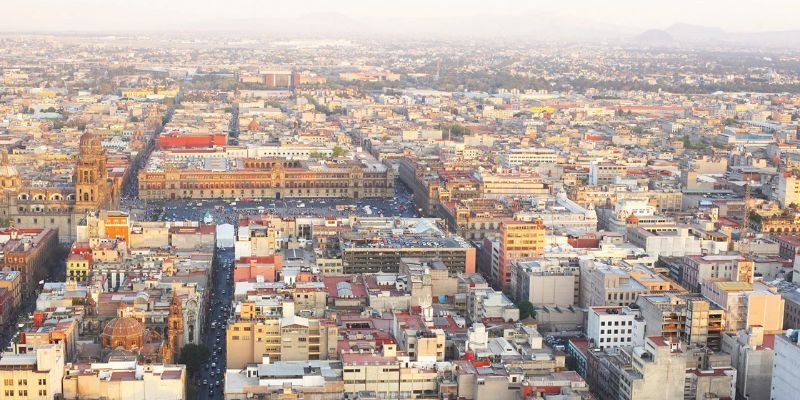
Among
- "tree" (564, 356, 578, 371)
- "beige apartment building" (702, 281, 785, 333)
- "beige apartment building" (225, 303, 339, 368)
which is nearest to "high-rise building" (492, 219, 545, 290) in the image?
"tree" (564, 356, 578, 371)

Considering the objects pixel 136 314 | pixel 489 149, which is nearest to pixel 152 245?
pixel 136 314

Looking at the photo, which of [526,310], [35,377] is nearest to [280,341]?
[35,377]

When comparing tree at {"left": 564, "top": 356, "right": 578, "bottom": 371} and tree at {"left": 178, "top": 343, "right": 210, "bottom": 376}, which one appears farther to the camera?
tree at {"left": 564, "top": 356, "right": 578, "bottom": 371}

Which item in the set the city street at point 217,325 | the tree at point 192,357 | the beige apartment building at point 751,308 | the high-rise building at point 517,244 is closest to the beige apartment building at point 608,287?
the beige apartment building at point 751,308

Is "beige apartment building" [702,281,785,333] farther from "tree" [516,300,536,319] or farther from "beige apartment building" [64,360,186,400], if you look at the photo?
"beige apartment building" [64,360,186,400]

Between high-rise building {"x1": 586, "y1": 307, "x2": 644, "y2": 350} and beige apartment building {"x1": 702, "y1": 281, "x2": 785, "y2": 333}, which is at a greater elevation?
beige apartment building {"x1": 702, "y1": 281, "x2": 785, "y2": 333}

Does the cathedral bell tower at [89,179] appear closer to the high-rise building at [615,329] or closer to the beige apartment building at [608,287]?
the beige apartment building at [608,287]
